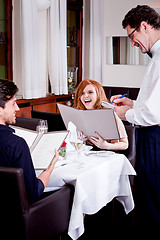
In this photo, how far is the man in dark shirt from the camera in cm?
190

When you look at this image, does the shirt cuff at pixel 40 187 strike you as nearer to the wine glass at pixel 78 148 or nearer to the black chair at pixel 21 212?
the black chair at pixel 21 212

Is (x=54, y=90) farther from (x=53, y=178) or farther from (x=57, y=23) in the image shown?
(x=53, y=178)

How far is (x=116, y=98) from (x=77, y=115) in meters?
0.39

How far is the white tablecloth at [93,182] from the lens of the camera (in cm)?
228

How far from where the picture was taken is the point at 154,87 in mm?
2150

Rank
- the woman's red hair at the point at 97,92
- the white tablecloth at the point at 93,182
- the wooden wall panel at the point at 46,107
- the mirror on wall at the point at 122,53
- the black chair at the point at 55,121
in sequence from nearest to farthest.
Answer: the white tablecloth at the point at 93,182 → the woman's red hair at the point at 97,92 → the black chair at the point at 55,121 → the wooden wall panel at the point at 46,107 → the mirror on wall at the point at 122,53

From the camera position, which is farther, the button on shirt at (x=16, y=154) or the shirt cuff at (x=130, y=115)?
the shirt cuff at (x=130, y=115)

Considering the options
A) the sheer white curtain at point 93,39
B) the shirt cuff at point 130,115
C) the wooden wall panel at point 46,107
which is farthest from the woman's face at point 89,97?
the sheer white curtain at point 93,39

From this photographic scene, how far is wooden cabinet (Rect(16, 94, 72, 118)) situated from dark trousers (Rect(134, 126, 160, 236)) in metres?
2.91

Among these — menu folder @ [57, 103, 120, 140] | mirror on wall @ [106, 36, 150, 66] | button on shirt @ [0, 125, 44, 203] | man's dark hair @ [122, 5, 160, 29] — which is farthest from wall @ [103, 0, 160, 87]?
button on shirt @ [0, 125, 44, 203]

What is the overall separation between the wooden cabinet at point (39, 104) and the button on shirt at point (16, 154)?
309cm

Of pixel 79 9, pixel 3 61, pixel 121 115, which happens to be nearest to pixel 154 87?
pixel 121 115

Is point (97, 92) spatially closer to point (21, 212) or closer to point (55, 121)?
point (55, 121)

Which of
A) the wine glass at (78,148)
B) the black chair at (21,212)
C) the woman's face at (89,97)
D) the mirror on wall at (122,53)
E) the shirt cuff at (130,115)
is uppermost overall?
the mirror on wall at (122,53)
